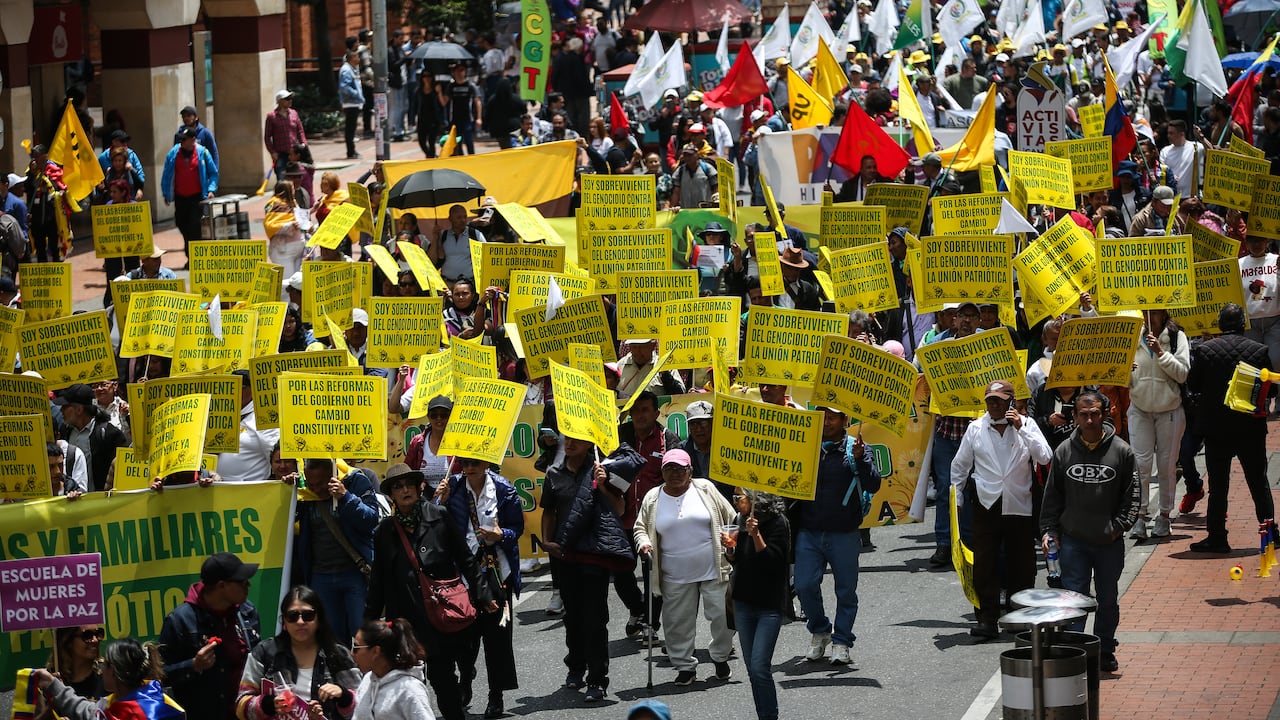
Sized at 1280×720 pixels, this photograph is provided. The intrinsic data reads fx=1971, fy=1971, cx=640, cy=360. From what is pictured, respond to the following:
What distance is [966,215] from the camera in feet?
50.3

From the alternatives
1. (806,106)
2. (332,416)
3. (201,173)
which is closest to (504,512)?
(332,416)

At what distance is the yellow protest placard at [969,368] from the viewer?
38.9ft

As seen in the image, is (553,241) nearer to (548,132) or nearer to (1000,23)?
(548,132)

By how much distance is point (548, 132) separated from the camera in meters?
26.1

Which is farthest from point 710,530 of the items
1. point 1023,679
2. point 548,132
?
point 548,132

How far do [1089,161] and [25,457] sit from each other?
988cm

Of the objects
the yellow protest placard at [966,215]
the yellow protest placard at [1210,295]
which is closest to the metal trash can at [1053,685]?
the yellow protest placard at [1210,295]

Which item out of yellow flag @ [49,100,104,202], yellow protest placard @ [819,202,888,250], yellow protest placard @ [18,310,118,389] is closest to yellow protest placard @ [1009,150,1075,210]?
yellow protest placard @ [819,202,888,250]

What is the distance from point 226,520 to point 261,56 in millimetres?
21148

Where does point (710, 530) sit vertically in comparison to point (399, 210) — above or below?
below

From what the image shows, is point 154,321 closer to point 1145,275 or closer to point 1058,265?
point 1058,265

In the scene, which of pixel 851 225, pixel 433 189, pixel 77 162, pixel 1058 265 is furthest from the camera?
pixel 77 162

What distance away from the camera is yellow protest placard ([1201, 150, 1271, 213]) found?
1583cm

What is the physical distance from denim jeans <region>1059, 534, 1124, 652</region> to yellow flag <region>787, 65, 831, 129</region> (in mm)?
10941
